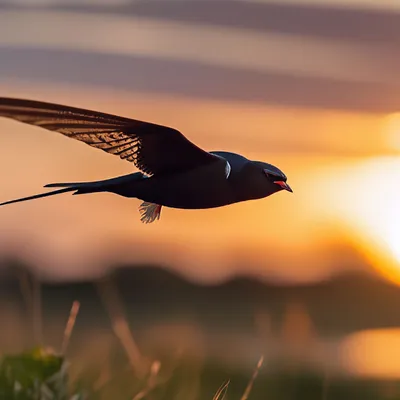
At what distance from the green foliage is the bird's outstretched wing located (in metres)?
1.24

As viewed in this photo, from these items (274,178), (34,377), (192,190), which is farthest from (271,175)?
(34,377)

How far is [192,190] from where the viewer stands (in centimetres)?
298

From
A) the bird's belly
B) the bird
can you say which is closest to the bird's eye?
the bird

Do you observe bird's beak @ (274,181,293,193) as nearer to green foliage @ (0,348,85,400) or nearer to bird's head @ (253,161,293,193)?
bird's head @ (253,161,293,193)

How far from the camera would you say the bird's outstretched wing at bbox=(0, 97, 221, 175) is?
9.00 ft

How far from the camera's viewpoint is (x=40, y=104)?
103 inches

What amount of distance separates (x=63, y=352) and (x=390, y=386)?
3218 millimetres

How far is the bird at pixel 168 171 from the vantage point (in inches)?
115

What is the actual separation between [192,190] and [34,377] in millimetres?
1332

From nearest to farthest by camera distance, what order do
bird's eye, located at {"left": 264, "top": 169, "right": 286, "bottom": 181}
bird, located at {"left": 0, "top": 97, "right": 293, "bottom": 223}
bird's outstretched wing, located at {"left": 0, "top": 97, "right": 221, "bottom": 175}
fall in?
bird's outstretched wing, located at {"left": 0, "top": 97, "right": 221, "bottom": 175}
bird, located at {"left": 0, "top": 97, "right": 293, "bottom": 223}
bird's eye, located at {"left": 264, "top": 169, "right": 286, "bottom": 181}

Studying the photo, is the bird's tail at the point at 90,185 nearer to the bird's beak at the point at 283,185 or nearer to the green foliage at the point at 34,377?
the bird's beak at the point at 283,185

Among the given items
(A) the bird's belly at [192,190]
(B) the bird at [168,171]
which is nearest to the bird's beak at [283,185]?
(B) the bird at [168,171]

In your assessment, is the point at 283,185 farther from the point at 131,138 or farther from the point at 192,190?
the point at 131,138

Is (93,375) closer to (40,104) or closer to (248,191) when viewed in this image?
(248,191)
